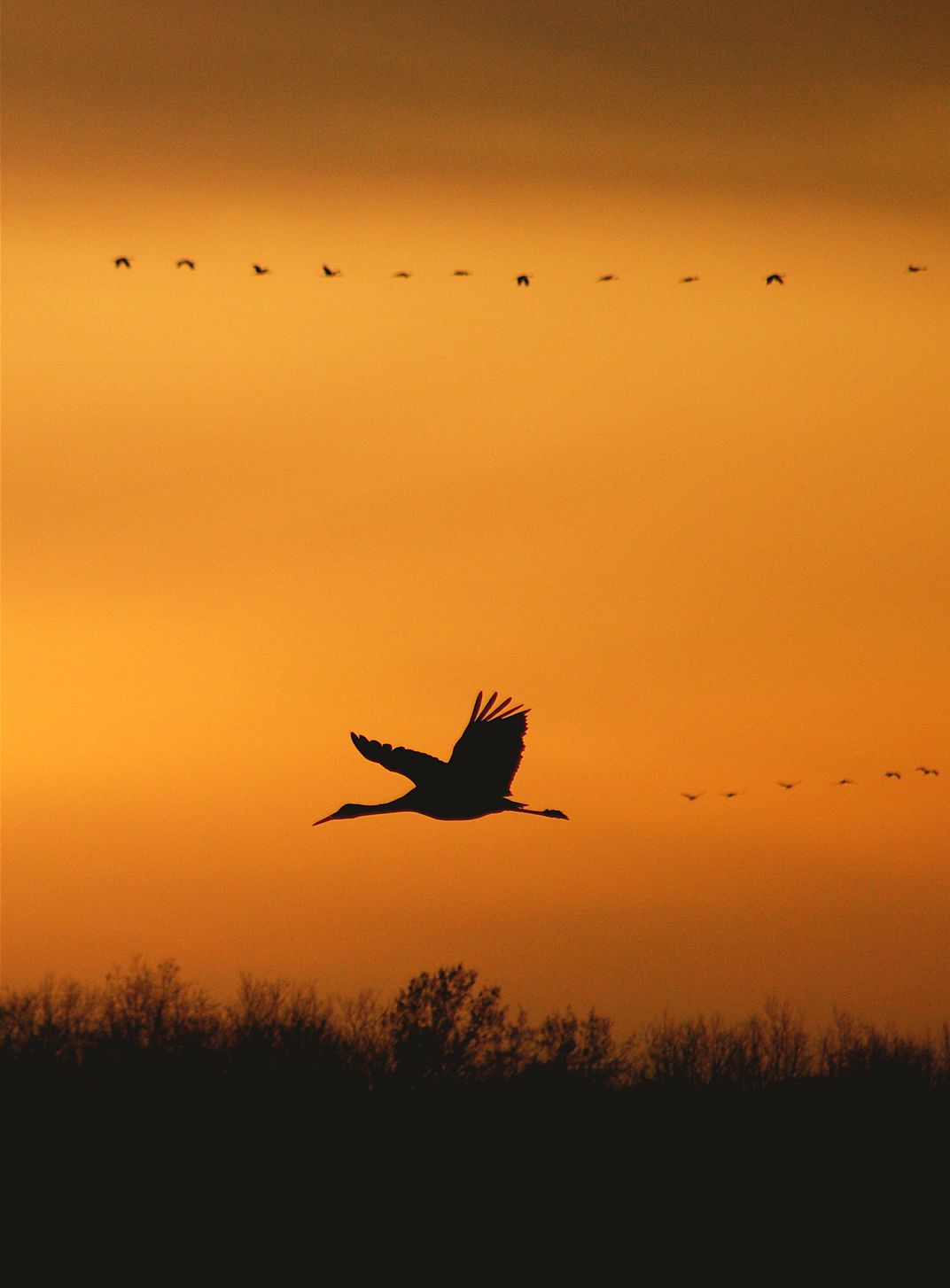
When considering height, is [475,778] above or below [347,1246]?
above

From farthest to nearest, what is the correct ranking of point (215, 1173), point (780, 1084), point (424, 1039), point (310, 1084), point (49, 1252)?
point (780, 1084) < point (424, 1039) < point (310, 1084) < point (215, 1173) < point (49, 1252)

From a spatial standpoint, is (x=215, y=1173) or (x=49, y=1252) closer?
(x=49, y=1252)

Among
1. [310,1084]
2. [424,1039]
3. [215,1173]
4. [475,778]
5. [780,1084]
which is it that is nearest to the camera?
[475,778]

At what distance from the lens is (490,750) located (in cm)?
3303

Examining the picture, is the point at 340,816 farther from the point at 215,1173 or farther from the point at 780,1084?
the point at 780,1084

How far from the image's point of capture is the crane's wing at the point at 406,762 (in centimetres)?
3278

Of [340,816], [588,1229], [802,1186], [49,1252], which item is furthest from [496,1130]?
[340,816]

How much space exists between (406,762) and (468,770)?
921 millimetres

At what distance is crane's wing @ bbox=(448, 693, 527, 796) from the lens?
32.7 meters

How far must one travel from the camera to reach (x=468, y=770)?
3269cm

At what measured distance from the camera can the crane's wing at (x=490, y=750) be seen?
32.7 m

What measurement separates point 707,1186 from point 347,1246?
48.1 feet

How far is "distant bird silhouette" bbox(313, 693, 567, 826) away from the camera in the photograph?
32375 millimetres

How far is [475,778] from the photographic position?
3262cm
